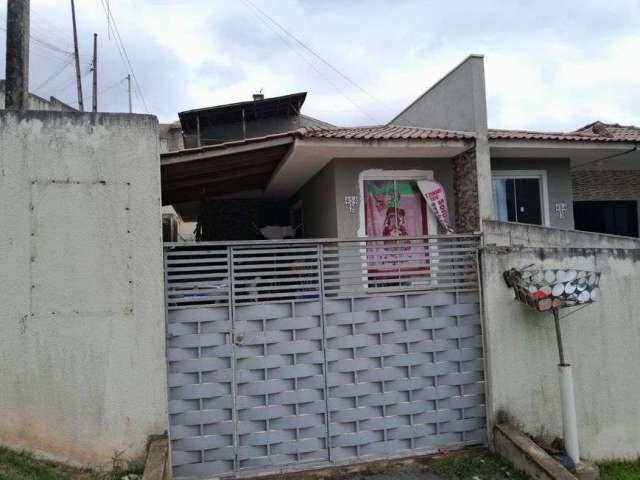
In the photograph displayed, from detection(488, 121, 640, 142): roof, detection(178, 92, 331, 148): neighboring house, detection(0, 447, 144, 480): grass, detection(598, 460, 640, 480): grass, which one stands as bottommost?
detection(598, 460, 640, 480): grass

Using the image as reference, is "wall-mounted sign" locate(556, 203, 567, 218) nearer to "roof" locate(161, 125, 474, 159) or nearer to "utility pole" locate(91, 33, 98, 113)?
"roof" locate(161, 125, 474, 159)

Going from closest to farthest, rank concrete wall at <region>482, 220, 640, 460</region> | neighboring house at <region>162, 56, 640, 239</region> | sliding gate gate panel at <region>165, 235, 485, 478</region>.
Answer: sliding gate gate panel at <region>165, 235, 485, 478</region>, concrete wall at <region>482, 220, 640, 460</region>, neighboring house at <region>162, 56, 640, 239</region>

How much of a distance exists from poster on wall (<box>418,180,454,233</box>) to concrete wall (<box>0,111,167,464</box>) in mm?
4699

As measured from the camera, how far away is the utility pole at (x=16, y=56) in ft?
20.6

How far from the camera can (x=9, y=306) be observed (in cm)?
494

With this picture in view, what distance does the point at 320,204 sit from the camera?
9.25 meters

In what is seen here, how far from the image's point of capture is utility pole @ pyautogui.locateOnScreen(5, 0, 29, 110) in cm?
629

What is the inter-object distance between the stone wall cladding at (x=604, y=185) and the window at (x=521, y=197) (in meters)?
2.83

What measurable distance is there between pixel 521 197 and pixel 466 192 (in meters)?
1.92

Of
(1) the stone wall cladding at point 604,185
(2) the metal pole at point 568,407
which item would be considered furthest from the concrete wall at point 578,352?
(1) the stone wall cladding at point 604,185

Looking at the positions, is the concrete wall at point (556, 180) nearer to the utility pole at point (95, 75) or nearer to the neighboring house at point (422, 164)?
the neighboring house at point (422, 164)

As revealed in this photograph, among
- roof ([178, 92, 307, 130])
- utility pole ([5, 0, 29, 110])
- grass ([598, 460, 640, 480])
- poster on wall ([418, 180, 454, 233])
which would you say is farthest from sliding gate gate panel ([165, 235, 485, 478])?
roof ([178, 92, 307, 130])

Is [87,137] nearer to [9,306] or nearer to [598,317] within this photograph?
[9,306]

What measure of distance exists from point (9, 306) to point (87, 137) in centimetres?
180
